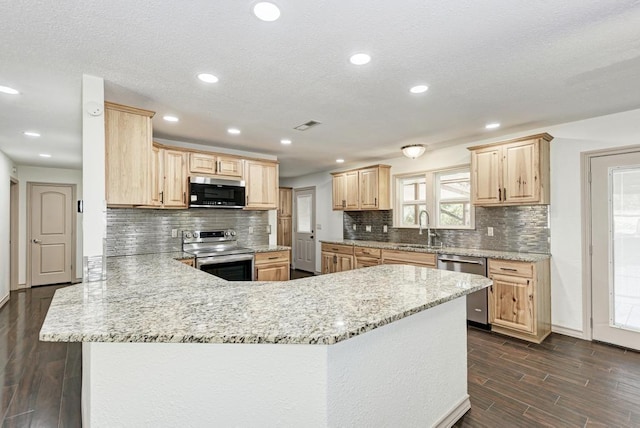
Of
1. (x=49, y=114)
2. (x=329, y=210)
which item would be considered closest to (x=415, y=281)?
(x=49, y=114)

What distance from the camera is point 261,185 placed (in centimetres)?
466

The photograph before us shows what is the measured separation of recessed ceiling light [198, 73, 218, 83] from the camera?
2260mm

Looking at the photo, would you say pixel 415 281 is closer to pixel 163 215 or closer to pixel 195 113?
pixel 195 113

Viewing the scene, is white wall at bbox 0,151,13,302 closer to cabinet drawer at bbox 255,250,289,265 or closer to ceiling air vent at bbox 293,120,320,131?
cabinet drawer at bbox 255,250,289,265

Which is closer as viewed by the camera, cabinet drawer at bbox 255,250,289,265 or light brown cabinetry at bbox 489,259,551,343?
light brown cabinetry at bbox 489,259,551,343

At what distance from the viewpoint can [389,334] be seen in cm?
152

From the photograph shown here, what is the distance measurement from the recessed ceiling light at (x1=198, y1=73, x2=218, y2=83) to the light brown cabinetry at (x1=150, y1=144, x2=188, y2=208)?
5.64ft

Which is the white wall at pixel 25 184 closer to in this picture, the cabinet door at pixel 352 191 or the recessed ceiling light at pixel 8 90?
the recessed ceiling light at pixel 8 90

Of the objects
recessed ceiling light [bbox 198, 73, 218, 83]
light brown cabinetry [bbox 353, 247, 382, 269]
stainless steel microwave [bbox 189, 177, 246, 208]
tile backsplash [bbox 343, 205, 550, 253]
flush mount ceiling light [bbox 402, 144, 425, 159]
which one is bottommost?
light brown cabinetry [bbox 353, 247, 382, 269]

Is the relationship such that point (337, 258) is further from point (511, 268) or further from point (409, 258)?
point (511, 268)

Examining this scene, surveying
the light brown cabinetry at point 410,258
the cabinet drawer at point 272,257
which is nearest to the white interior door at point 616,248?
the light brown cabinetry at point 410,258

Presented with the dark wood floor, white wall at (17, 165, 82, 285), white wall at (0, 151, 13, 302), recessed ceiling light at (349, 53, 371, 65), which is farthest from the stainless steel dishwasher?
white wall at (17, 165, 82, 285)

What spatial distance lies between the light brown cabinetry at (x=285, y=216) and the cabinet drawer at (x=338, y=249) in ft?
6.67

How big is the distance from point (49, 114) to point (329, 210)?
477 cm
